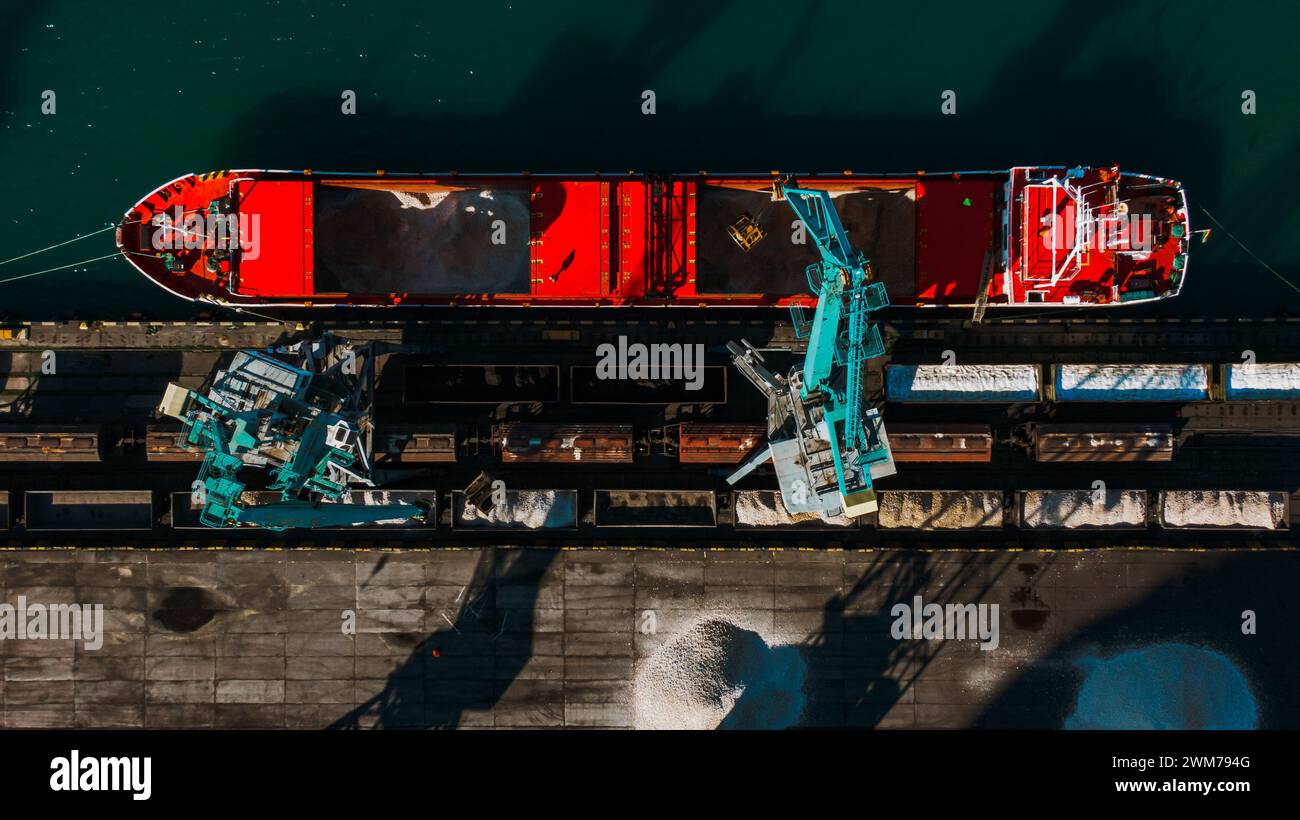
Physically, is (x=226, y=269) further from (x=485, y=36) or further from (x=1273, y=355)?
(x=1273, y=355)

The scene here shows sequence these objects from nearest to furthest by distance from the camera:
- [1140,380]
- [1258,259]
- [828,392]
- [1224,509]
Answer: [828,392] → [1140,380] → [1224,509] → [1258,259]

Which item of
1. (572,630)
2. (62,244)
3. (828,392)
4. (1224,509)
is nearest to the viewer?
(828,392)

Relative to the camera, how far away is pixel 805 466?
1196 inches

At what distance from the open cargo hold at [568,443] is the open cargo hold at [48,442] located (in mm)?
15912

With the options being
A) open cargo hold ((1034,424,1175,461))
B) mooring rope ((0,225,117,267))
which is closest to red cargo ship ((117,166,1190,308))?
mooring rope ((0,225,117,267))

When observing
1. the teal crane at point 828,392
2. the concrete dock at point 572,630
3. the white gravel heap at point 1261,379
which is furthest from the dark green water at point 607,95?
the concrete dock at point 572,630

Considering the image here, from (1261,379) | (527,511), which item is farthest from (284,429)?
(1261,379)

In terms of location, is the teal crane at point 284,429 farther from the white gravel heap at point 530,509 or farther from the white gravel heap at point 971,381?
the white gravel heap at point 971,381

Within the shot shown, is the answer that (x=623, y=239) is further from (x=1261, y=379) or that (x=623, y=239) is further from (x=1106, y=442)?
(x=1261, y=379)

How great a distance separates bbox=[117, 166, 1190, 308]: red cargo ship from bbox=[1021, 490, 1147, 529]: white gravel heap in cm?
744

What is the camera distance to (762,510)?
1280 inches

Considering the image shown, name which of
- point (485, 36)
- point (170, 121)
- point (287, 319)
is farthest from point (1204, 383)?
point (170, 121)

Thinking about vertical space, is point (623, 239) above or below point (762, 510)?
above

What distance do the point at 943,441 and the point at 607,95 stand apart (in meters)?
19.3
